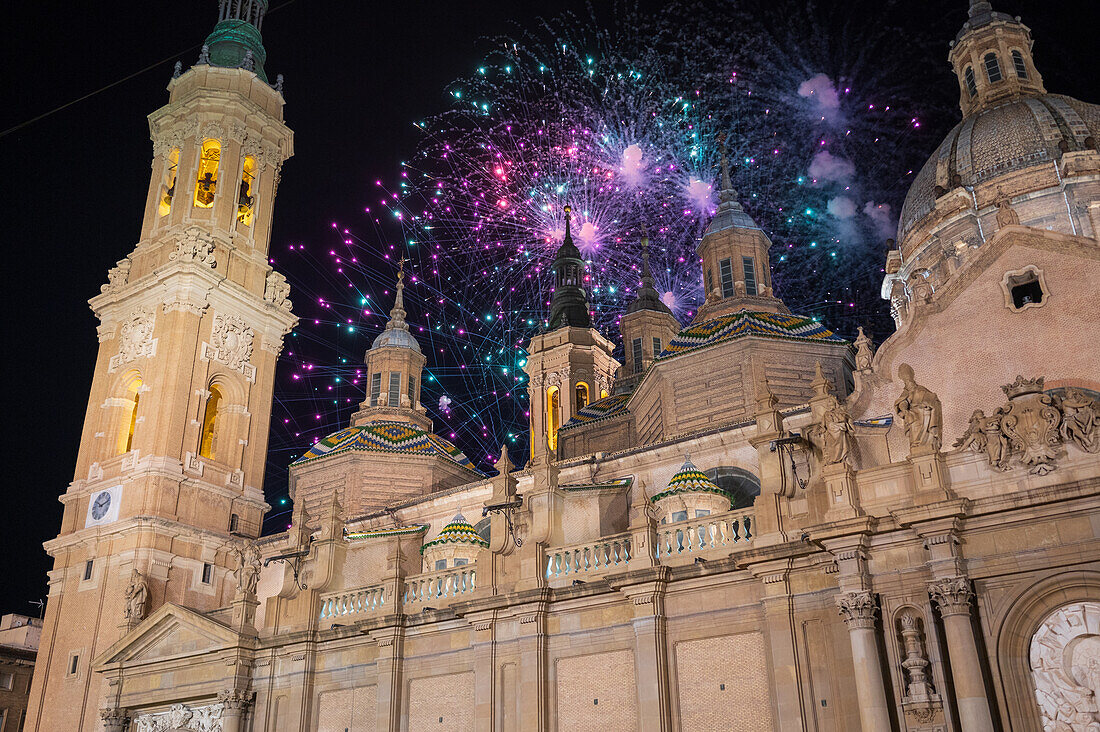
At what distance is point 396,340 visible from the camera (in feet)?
166

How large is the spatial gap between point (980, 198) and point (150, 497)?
35.0 meters

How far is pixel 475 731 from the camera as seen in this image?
69.5 feet

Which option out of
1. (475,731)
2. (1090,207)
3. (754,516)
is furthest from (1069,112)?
(475,731)

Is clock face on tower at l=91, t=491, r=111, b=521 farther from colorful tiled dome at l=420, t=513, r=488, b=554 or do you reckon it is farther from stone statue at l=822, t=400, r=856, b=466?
stone statue at l=822, t=400, r=856, b=466

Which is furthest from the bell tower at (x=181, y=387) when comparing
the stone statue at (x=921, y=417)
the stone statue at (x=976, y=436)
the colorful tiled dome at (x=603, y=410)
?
the stone statue at (x=976, y=436)

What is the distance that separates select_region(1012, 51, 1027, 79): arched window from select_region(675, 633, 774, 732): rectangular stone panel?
3613 cm

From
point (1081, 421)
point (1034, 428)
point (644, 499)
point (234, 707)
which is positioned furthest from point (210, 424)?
point (1081, 421)

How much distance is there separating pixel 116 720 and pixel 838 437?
21.0m

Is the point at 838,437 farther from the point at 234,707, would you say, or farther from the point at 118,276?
the point at 118,276

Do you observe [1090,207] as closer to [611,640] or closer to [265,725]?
[611,640]

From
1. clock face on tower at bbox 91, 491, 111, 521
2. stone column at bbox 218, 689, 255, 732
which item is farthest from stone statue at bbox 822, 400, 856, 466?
clock face on tower at bbox 91, 491, 111, 521

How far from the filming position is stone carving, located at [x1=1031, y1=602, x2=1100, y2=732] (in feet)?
49.3

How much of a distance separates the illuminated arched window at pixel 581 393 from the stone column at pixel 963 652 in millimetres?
33916

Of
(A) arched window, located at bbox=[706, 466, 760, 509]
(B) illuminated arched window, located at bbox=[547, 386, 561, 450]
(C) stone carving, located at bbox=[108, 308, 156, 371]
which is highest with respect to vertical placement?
(B) illuminated arched window, located at bbox=[547, 386, 561, 450]
